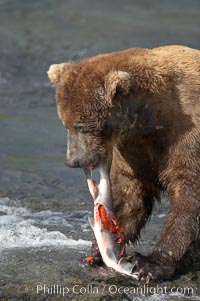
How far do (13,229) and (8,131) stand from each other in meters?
4.15

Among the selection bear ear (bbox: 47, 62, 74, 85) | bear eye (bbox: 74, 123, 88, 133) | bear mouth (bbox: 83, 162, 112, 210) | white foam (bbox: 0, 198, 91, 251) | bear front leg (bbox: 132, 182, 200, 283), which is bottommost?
white foam (bbox: 0, 198, 91, 251)

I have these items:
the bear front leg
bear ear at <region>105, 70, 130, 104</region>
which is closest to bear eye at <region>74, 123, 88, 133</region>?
bear ear at <region>105, 70, 130, 104</region>

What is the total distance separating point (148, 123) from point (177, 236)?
2.62 ft

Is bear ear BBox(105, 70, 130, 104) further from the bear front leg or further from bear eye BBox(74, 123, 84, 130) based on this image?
the bear front leg

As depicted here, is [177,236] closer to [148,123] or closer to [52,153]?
[148,123]

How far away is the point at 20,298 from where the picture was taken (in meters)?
6.43

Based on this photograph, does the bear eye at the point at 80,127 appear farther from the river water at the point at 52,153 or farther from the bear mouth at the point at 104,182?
the river water at the point at 52,153

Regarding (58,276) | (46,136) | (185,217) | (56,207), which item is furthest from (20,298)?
(46,136)

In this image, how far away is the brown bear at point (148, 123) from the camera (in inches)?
267

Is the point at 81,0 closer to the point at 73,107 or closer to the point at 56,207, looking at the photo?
the point at 56,207

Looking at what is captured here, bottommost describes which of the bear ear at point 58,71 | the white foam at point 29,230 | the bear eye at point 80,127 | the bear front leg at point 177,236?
the white foam at point 29,230

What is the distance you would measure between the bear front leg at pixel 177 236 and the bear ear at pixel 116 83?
0.80m

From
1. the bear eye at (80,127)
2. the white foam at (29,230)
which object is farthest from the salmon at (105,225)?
the white foam at (29,230)

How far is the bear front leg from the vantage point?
22.7ft
